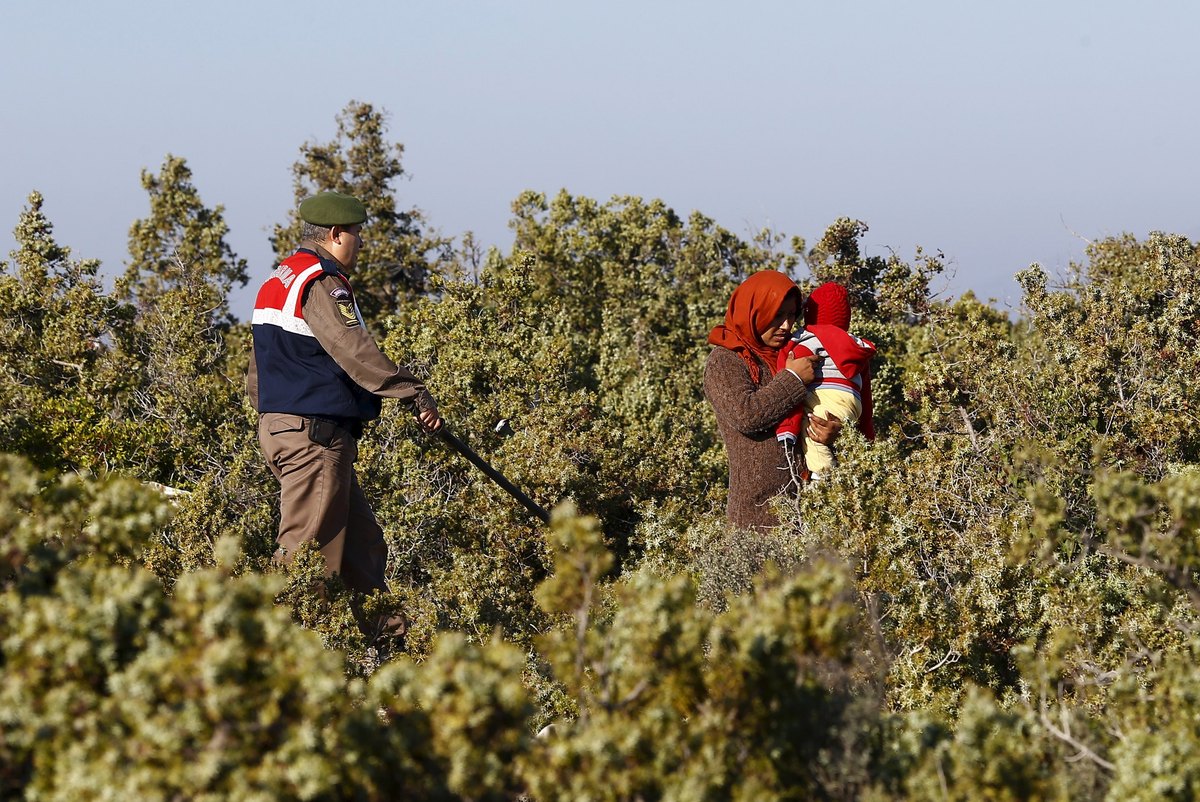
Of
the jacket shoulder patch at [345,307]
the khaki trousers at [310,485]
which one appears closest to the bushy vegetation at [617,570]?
the khaki trousers at [310,485]

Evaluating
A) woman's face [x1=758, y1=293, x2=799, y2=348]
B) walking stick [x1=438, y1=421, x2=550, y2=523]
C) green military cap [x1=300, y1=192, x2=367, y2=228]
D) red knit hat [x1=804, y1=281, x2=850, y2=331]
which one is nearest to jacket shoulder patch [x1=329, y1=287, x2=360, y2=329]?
green military cap [x1=300, y1=192, x2=367, y2=228]

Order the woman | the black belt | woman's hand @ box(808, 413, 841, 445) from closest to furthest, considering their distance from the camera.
Result: the black belt, the woman, woman's hand @ box(808, 413, 841, 445)

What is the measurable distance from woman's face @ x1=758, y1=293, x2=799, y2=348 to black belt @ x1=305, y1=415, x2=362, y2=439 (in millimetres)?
1852

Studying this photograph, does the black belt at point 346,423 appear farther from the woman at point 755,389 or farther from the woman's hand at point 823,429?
the woman's hand at point 823,429

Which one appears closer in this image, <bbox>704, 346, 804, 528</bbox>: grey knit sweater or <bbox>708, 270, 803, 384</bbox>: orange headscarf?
<bbox>704, 346, 804, 528</bbox>: grey knit sweater

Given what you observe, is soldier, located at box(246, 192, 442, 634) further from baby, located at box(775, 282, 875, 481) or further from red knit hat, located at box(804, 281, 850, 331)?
red knit hat, located at box(804, 281, 850, 331)

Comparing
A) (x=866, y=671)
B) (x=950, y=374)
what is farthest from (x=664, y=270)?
(x=866, y=671)

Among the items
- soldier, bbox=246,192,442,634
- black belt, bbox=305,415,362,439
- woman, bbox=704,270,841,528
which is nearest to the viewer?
soldier, bbox=246,192,442,634

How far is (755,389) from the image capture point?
19.0 ft

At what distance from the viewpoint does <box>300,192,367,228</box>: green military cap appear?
5.64 meters

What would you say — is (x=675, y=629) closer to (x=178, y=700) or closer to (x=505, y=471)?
(x=178, y=700)

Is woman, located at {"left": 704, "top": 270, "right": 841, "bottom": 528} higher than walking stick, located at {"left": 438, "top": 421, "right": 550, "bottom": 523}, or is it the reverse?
woman, located at {"left": 704, "top": 270, "right": 841, "bottom": 528}

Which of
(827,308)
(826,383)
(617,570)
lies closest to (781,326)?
(826,383)

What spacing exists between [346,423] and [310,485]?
315 millimetres
